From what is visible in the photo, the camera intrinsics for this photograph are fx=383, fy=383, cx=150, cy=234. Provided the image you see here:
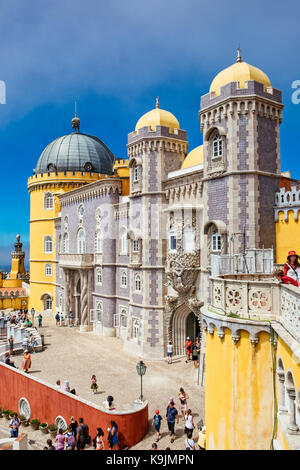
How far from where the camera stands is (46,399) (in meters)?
18.3

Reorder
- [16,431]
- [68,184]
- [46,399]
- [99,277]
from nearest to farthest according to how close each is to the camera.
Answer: [16,431], [46,399], [99,277], [68,184]

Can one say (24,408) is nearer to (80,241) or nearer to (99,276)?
(99,276)

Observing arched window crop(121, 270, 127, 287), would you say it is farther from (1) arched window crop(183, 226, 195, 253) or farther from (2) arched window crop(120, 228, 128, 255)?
(1) arched window crop(183, 226, 195, 253)

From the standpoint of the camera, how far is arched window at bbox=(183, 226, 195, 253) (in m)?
23.6

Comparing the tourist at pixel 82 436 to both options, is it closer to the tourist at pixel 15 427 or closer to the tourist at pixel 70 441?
the tourist at pixel 70 441

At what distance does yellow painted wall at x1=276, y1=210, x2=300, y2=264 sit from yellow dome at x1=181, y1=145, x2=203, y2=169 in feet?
24.1

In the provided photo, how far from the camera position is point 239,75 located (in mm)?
19359

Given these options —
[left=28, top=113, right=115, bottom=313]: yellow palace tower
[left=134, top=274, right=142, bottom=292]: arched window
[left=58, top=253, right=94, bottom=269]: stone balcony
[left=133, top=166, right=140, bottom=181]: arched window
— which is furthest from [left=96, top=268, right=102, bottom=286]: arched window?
[left=133, top=166, right=140, bottom=181]: arched window

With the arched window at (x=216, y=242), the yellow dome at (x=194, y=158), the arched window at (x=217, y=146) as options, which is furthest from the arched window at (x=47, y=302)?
the arched window at (x=217, y=146)

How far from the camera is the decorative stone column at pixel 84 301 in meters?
34.6

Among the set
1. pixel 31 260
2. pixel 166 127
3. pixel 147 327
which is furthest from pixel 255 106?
pixel 31 260

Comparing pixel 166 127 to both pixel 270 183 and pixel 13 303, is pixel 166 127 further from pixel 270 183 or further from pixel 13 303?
pixel 13 303

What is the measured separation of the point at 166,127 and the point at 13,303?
34.1m

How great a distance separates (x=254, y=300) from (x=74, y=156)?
37334mm
